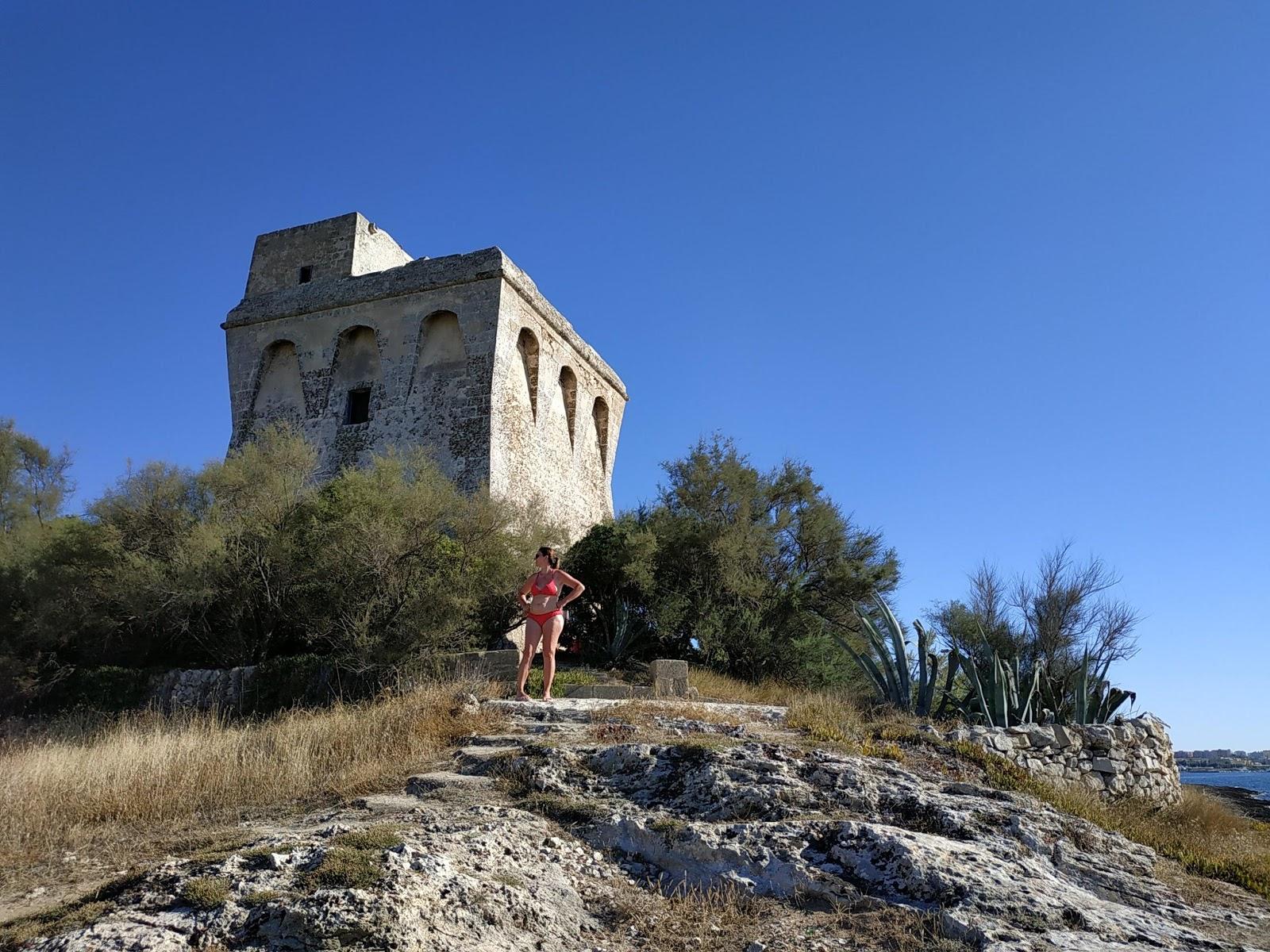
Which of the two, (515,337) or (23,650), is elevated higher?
(515,337)

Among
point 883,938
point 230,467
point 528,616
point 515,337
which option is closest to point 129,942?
point 883,938

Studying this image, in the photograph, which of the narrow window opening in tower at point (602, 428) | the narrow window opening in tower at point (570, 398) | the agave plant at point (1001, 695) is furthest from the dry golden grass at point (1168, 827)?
the narrow window opening in tower at point (602, 428)

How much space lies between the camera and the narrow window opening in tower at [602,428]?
2133 centimetres

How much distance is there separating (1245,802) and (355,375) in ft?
66.6

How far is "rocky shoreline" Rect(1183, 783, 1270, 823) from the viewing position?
14.5m

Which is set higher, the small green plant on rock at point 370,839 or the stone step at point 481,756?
the stone step at point 481,756

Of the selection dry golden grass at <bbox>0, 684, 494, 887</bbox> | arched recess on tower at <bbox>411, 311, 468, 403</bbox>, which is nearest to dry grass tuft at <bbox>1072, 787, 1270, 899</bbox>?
dry golden grass at <bbox>0, 684, 494, 887</bbox>

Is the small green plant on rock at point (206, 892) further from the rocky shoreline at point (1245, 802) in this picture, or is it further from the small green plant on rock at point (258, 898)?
the rocky shoreline at point (1245, 802)

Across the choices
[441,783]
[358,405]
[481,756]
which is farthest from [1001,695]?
[358,405]

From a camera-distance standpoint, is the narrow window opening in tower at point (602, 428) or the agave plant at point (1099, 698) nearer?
the agave plant at point (1099, 698)

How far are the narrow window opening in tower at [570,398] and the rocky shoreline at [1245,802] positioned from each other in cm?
1319

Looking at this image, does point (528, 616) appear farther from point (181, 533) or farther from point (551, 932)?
point (181, 533)

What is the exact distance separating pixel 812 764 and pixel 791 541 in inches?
404

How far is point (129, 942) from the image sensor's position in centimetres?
313
